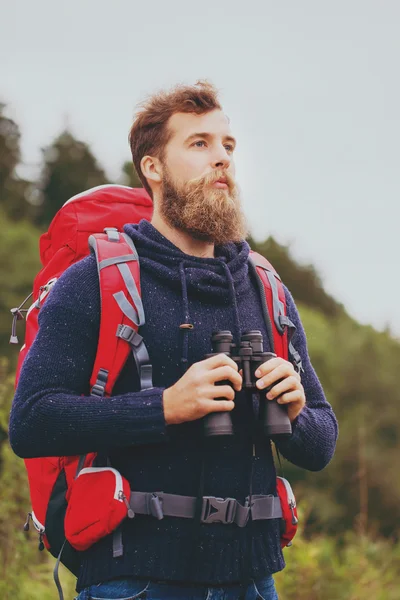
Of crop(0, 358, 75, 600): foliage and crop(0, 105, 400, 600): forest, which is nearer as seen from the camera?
crop(0, 358, 75, 600): foliage

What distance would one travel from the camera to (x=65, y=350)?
2.55 metres

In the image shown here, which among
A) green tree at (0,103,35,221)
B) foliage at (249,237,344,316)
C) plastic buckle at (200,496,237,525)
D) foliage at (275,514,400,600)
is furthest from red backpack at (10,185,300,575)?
green tree at (0,103,35,221)

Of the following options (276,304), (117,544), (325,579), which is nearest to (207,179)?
(276,304)

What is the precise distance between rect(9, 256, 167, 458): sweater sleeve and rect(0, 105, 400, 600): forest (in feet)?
11.7

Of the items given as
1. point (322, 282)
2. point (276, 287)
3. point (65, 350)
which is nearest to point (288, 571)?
point (276, 287)

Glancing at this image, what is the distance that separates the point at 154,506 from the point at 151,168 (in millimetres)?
1320

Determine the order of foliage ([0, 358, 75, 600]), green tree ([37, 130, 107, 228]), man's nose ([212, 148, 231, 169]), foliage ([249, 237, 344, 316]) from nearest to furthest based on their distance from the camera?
1. man's nose ([212, 148, 231, 169])
2. foliage ([0, 358, 75, 600])
3. foliage ([249, 237, 344, 316])
4. green tree ([37, 130, 107, 228])

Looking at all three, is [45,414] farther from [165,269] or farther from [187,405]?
[165,269]

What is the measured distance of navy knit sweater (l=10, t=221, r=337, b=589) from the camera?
246 centimetres

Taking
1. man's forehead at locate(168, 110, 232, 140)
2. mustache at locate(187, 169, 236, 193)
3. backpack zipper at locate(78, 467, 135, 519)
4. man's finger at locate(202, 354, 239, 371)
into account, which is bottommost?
backpack zipper at locate(78, 467, 135, 519)

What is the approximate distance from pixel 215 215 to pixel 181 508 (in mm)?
1006

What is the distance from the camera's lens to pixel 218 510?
2512 millimetres

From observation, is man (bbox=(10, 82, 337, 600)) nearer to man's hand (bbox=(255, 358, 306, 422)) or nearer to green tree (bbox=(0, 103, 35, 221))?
man's hand (bbox=(255, 358, 306, 422))

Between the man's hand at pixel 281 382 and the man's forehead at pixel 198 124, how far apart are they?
980 mm
